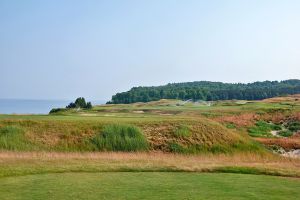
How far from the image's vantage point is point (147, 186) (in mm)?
12383

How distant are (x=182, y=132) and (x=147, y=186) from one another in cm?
1450

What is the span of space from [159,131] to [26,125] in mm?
8391

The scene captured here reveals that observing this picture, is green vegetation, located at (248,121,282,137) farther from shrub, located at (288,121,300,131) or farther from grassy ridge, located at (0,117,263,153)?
grassy ridge, located at (0,117,263,153)

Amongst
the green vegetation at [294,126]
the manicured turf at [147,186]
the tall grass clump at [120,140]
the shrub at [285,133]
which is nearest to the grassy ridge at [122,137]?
the tall grass clump at [120,140]

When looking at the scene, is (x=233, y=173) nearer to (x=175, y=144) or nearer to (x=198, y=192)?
(x=198, y=192)

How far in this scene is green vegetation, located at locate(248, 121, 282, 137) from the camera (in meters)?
40.0

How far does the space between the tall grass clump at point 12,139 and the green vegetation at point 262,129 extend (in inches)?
867

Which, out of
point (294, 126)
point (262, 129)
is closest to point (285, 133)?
point (262, 129)

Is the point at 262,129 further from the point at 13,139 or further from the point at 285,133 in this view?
the point at 13,139

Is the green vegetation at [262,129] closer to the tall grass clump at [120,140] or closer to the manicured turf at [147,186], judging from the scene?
the tall grass clump at [120,140]

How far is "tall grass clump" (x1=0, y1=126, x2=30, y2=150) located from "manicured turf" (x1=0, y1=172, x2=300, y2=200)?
413 inches

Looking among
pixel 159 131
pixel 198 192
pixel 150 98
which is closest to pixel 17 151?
pixel 159 131

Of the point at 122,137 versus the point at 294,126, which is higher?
the point at 122,137

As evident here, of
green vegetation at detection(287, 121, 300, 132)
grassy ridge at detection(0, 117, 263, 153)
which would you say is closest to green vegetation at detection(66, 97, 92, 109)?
green vegetation at detection(287, 121, 300, 132)
